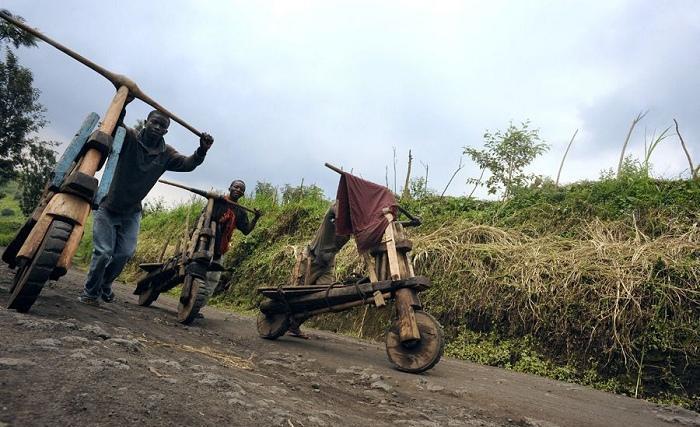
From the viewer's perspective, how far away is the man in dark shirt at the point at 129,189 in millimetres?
4707

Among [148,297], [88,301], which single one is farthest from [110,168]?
[148,297]

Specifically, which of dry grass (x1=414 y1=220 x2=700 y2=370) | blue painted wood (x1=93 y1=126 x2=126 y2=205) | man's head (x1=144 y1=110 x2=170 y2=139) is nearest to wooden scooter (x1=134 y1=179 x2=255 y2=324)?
man's head (x1=144 y1=110 x2=170 y2=139)

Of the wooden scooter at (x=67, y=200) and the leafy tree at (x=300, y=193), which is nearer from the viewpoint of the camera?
the wooden scooter at (x=67, y=200)

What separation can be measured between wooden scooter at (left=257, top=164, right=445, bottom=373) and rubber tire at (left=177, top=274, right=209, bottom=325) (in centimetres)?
68

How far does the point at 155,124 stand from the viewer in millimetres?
4836

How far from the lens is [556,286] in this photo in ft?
17.6

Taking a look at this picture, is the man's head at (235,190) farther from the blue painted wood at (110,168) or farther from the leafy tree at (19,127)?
the leafy tree at (19,127)

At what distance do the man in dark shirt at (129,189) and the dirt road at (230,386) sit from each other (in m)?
0.76

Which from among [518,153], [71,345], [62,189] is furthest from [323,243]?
[518,153]

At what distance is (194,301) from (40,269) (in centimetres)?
218

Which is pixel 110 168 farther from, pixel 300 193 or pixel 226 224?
pixel 300 193

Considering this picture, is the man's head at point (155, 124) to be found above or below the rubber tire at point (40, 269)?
above

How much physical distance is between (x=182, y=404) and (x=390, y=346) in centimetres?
247

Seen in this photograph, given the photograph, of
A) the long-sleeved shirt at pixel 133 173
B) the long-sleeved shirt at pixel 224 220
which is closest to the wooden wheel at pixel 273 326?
the long-sleeved shirt at pixel 224 220
